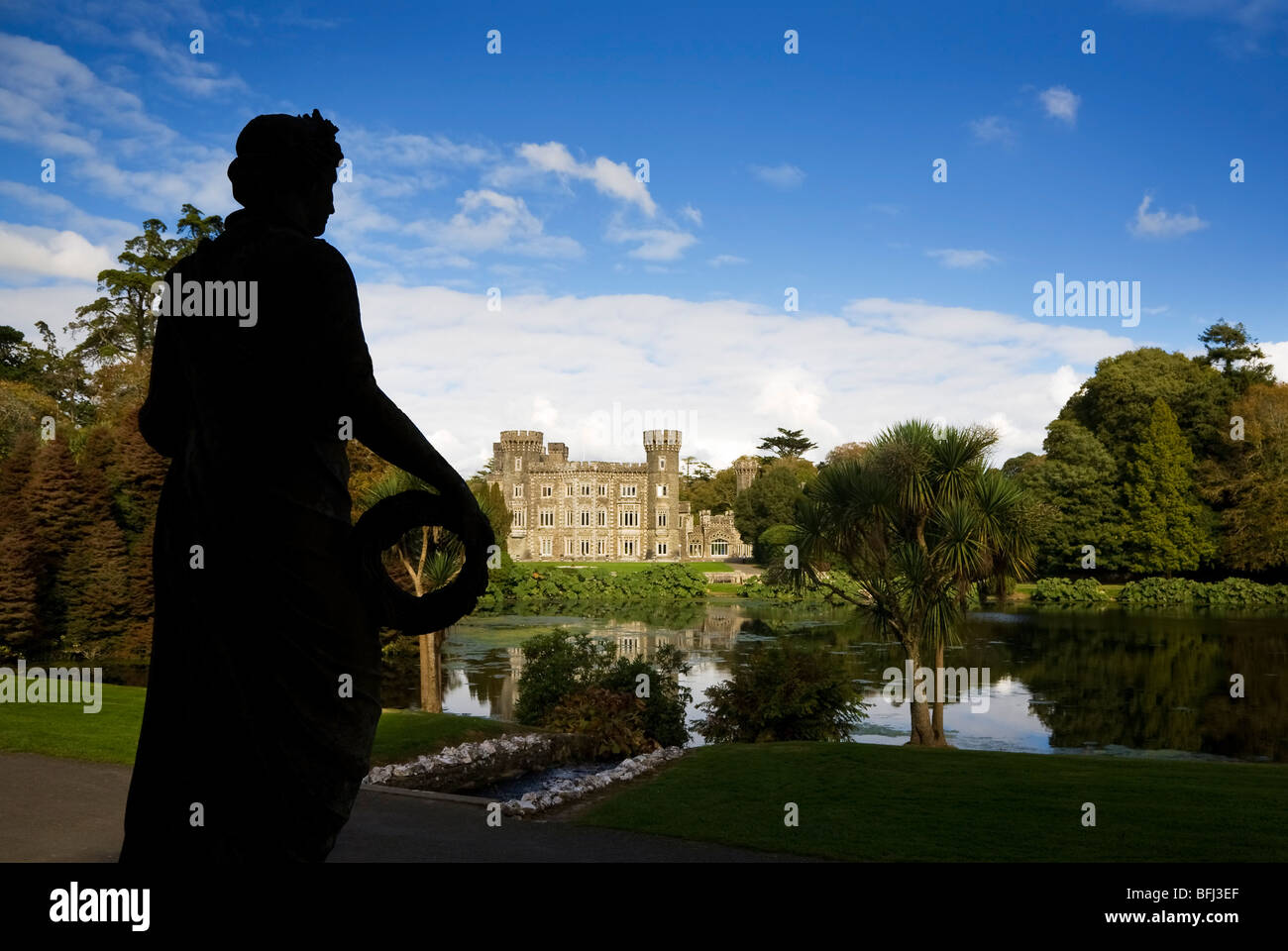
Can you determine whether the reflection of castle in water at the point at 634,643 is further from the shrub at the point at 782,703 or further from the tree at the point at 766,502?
the tree at the point at 766,502

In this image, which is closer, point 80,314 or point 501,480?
point 80,314

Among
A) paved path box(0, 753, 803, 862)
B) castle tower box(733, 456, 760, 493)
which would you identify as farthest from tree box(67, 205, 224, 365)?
castle tower box(733, 456, 760, 493)

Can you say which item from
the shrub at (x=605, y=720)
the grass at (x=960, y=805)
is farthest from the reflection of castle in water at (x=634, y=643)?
the grass at (x=960, y=805)

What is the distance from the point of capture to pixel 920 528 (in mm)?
14469

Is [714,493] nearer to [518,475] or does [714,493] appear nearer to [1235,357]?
[518,475]

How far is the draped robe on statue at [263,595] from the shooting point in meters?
2.37

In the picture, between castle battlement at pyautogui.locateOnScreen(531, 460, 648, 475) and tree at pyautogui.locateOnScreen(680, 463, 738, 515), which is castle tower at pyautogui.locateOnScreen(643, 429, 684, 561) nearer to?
castle battlement at pyautogui.locateOnScreen(531, 460, 648, 475)

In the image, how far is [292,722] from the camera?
7.78ft

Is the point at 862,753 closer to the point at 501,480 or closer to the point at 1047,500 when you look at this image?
the point at 1047,500

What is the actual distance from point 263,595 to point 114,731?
11.3 meters

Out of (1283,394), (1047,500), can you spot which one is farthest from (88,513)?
(1283,394)

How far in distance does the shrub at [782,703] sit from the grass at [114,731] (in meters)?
3.18

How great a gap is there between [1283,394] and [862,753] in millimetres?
44787
